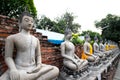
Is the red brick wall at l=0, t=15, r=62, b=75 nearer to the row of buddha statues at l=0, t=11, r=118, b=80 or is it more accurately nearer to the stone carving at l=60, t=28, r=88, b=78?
the stone carving at l=60, t=28, r=88, b=78

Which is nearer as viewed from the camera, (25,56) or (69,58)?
(25,56)

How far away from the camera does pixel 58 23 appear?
38.3 meters

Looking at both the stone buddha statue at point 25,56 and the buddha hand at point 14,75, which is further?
the stone buddha statue at point 25,56

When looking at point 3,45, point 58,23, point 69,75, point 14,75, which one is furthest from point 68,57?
point 58,23

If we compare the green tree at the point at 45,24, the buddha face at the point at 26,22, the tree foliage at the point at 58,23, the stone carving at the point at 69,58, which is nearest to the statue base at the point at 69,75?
the stone carving at the point at 69,58

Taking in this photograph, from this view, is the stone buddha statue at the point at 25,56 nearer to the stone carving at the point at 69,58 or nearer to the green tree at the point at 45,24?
the stone carving at the point at 69,58

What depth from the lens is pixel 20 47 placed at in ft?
12.4

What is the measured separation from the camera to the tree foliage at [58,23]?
1350 inches

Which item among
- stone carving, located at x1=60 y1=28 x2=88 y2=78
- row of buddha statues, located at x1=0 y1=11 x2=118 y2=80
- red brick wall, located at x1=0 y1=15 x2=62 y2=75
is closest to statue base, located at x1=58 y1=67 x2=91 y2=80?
stone carving, located at x1=60 y1=28 x2=88 y2=78

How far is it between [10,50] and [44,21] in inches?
1274

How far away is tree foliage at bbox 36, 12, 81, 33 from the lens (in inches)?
1350

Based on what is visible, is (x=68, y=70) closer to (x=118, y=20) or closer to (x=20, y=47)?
(x=20, y=47)

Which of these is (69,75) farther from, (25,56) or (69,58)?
(25,56)

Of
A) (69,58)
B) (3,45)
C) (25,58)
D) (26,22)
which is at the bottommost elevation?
(69,58)
